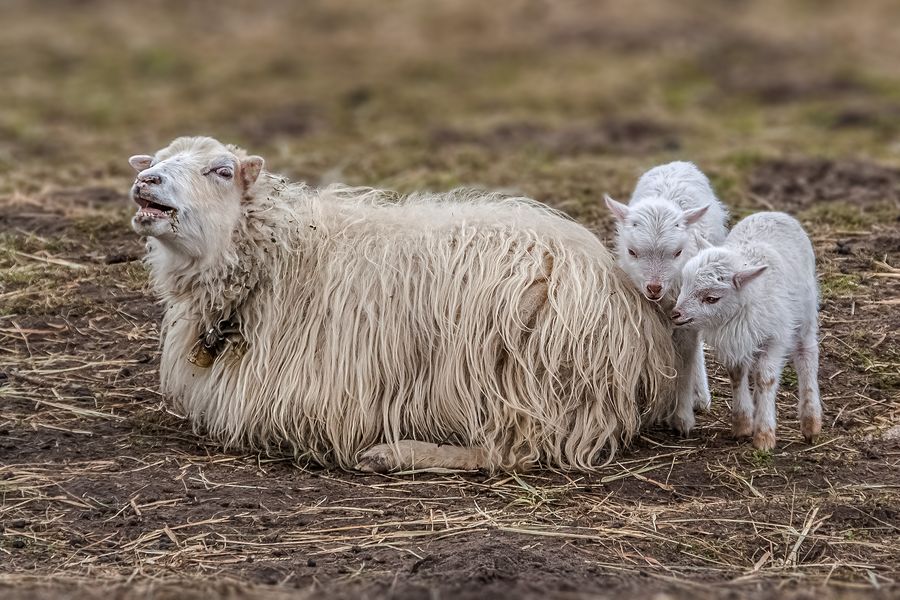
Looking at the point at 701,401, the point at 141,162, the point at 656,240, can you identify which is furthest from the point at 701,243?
the point at 141,162

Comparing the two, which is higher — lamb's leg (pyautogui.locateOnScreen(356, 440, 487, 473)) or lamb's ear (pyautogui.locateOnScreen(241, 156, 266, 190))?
lamb's ear (pyautogui.locateOnScreen(241, 156, 266, 190))

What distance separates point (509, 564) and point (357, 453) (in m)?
1.43

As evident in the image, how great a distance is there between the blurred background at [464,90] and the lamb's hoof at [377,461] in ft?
10.4

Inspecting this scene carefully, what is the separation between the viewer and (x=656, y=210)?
5.55 metres

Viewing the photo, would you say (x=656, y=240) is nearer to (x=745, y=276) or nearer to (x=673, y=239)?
(x=673, y=239)

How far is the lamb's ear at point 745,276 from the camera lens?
537 centimetres

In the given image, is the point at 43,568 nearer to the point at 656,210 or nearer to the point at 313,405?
the point at 313,405

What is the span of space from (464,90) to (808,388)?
11.8 meters

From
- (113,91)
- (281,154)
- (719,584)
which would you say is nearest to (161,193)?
(719,584)

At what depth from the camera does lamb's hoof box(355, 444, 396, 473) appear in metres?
5.75

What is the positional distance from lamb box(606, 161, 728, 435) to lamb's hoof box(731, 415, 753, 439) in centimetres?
24

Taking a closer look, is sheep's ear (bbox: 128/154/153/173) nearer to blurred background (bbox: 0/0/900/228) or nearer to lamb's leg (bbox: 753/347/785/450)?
lamb's leg (bbox: 753/347/785/450)

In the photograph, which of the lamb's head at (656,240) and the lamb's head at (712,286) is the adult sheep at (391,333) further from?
the lamb's head at (712,286)

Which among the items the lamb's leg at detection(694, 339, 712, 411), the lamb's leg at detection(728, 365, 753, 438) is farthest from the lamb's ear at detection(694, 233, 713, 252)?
the lamb's leg at detection(694, 339, 712, 411)
